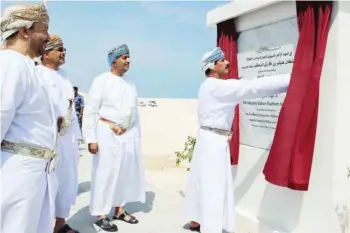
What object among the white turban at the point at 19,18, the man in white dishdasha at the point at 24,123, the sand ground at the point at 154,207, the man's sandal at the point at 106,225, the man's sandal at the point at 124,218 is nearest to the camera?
the man in white dishdasha at the point at 24,123

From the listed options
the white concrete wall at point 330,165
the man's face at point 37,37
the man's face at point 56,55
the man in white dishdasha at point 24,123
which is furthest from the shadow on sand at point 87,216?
the man's face at point 37,37

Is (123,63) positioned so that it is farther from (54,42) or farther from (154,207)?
(154,207)

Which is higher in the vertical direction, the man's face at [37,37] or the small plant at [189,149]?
the man's face at [37,37]

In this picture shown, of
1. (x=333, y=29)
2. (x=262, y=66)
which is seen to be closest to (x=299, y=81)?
(x=333, y=29)

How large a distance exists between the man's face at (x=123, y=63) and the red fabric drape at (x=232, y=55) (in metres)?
1.15

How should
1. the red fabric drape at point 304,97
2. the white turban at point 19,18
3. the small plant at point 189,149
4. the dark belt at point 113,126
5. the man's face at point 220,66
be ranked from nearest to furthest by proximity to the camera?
the white turban at point 19,18, the red fabric drape at point 304,97, the man's face at point 220,66, the dark belt at point 113,126, the small plant at point 189,149

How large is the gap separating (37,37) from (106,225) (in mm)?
2650

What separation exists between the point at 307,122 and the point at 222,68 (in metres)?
1.05

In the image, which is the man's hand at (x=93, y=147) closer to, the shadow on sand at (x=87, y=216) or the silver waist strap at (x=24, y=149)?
the shadow on sand at (x=87, y=216)

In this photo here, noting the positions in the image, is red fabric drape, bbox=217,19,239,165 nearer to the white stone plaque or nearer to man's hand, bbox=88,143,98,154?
the white stone plaque

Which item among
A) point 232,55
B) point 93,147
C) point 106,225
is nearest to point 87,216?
point 106,225

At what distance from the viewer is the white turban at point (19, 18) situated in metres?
2.43

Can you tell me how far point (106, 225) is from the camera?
4516 millimetres

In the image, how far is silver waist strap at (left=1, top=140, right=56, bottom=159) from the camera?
237 cm
